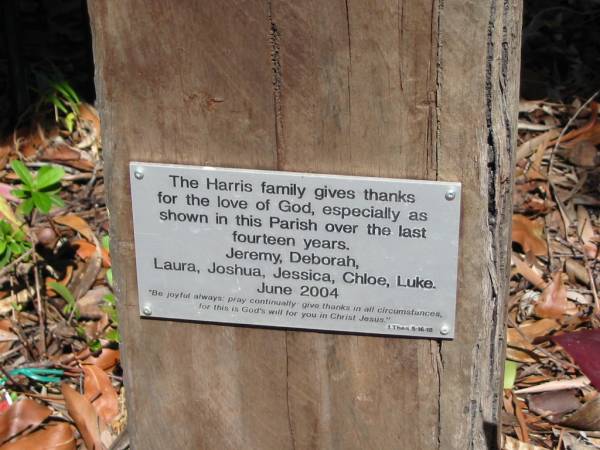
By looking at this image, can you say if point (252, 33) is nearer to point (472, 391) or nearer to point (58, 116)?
point (472, 391)

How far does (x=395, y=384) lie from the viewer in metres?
1.76

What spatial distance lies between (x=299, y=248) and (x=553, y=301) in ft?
4.47

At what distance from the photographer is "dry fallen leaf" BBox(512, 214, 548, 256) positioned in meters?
2.99

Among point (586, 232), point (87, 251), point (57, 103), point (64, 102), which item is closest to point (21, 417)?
point (87, 251)

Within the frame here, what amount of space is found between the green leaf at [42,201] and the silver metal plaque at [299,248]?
917mm

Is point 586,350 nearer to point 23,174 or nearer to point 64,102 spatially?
point 23,174

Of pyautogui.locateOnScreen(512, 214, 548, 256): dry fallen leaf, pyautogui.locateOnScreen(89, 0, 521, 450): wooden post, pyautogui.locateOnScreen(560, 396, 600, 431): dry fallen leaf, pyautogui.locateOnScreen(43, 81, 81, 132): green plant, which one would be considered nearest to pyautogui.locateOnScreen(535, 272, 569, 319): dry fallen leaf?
pyautogui.locateOnScreen(512, 214, 548, 256): dry fallen leaf

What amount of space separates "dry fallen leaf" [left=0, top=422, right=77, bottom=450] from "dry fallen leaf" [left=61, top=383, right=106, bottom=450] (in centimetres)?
3

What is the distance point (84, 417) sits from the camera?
7.87 feet

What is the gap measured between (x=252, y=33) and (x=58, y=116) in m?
2.29

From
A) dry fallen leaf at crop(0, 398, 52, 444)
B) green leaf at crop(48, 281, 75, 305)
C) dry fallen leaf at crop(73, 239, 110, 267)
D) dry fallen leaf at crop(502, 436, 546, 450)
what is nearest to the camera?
dry fallen leaf at crop(502, 436, 546, 450)

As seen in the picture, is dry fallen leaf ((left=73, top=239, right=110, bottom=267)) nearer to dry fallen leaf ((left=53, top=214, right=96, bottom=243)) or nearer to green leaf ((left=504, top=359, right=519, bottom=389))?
dry fallen leaf ((left=53, top=214, right=96, bottom=243))

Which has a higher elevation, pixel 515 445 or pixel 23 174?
pixel 23 174

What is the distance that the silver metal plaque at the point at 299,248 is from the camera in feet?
5.31
